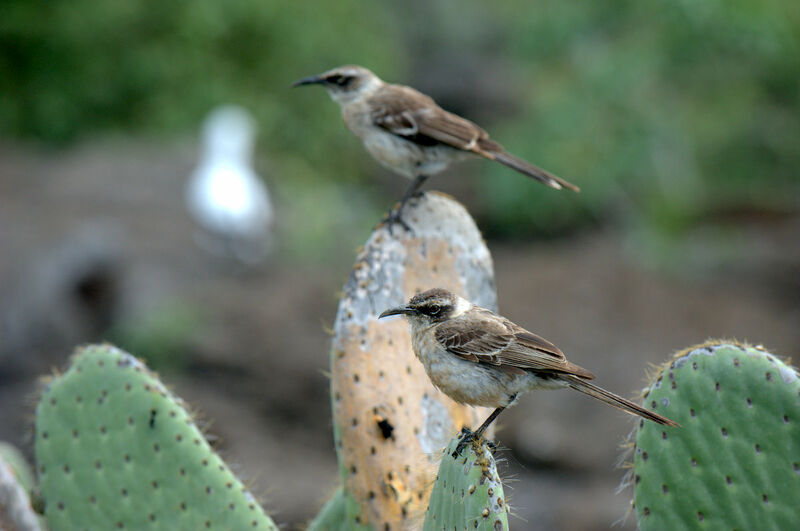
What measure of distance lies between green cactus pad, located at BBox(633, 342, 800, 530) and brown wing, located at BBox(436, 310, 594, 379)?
1.30 ft

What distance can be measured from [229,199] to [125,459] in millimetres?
8883

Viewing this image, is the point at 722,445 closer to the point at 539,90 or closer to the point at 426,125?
the point at 426,125

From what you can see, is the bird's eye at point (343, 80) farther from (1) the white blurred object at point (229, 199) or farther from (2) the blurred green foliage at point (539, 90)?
(2) the blurred green foliage at point (539, 90)

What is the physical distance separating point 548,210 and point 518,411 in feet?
16.2

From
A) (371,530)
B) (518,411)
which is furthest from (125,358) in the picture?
(518,411)

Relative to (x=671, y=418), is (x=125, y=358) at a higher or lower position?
lower

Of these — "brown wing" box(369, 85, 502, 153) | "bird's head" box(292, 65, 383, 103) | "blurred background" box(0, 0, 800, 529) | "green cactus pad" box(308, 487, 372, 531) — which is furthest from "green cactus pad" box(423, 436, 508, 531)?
"blurred background" box(0, 0, 800, 529)

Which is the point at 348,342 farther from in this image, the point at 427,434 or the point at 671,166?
the point at 671,166

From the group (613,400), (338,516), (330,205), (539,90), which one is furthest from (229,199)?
(613,400)

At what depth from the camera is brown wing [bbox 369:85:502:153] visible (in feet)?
13.4

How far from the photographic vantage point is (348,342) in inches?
138

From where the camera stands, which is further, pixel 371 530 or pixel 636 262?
pixel 636 262

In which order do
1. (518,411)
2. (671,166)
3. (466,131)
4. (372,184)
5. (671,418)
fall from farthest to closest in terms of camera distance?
(372,184) → (671,166) → (518,411) → (466,131) → (671,418)

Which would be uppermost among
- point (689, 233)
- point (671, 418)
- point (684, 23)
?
point (684, 23)
